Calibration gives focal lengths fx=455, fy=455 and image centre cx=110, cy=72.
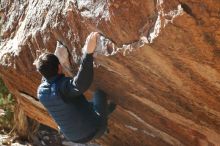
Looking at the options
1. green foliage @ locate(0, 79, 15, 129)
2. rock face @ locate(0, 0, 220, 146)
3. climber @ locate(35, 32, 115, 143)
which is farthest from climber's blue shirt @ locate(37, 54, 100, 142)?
green foliage @ locate(0, 79, 15, 129)

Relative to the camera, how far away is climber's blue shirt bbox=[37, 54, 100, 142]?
4.36 metres

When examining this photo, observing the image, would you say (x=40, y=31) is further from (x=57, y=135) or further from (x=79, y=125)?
(x=57, y=135)

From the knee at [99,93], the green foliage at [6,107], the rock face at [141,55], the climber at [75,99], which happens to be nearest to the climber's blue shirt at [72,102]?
the climber at [75,99]

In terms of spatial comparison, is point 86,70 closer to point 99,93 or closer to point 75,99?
point 75,99

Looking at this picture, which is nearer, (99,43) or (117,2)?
(117,2)

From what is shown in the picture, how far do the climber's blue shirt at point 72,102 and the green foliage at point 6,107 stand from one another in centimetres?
421

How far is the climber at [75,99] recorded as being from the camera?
437cm

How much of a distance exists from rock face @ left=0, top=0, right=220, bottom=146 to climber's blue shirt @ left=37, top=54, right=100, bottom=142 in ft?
1.29

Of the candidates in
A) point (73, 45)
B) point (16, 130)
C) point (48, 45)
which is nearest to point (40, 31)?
point (48, 45)

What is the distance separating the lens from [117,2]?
422 cm

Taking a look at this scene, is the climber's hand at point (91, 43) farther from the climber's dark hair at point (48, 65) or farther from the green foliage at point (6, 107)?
the green foliage at point (6, 107)

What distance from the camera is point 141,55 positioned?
4.34m

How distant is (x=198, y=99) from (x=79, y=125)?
130 cm

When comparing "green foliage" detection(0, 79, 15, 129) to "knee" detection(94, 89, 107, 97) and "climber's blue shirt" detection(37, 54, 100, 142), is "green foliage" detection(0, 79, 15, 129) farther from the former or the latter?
"climber's blue shirt" detection(37, 54, 100, 142)
